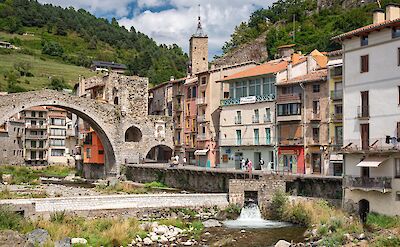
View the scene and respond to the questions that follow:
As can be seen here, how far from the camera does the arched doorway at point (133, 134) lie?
7131 centimetres

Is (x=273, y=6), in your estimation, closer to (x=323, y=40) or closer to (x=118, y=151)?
(x=323, y=40)

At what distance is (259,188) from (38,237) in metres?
17.4

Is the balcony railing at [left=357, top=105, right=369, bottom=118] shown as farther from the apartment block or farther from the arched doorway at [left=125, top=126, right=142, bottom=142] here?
the arched doorway at [left=125, top=126, right=142, bottom=142]

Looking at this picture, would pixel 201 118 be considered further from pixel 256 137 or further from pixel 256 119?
pixel 256 137

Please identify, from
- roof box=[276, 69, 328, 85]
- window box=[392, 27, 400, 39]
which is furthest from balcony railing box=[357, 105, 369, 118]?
roof box=[276, 69, 328, 85]

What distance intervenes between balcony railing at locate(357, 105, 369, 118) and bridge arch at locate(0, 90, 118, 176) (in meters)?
39.6

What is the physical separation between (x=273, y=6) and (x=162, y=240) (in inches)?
3731

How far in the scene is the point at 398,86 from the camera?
1185 inches

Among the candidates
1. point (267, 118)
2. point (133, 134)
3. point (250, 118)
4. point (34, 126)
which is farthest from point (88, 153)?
point (267, 118)

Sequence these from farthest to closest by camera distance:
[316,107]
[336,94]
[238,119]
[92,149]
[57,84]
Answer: [57,84], [92,149], [238,119], [316,107], [336,94]

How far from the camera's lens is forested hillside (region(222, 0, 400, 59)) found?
81.0 meters

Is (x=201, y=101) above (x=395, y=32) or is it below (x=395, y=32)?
below

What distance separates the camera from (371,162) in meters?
30.2

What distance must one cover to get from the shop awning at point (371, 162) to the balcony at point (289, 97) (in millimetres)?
16942
